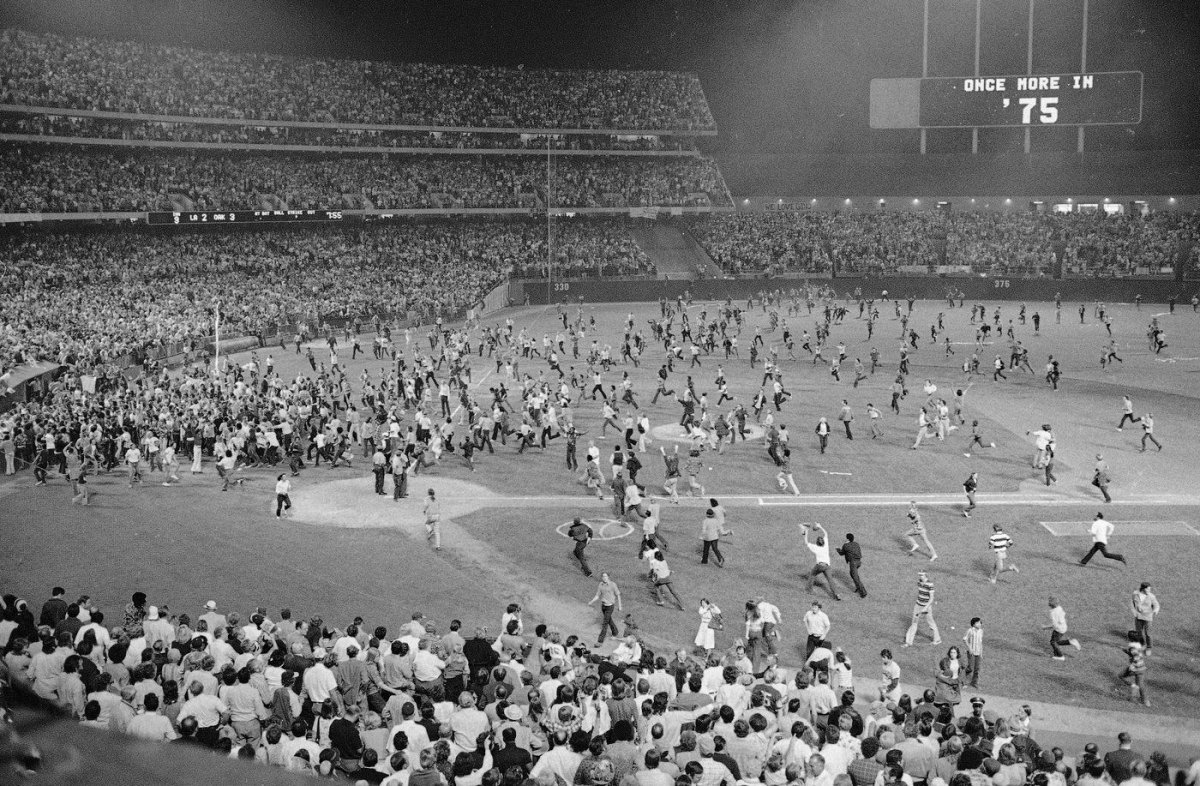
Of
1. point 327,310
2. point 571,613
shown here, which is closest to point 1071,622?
point 571,613

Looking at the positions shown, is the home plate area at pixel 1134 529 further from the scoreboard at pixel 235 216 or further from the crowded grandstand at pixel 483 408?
the scoreboard at pixel 235 216

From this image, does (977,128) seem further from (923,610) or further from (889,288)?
(923,610)

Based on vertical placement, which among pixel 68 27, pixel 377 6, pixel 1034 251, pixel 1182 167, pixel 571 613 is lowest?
pixel 571 613

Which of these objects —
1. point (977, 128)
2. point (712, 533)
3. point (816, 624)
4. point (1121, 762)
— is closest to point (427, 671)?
point (816, 624)

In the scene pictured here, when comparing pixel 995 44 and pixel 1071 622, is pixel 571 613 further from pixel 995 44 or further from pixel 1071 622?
pixel 995 44

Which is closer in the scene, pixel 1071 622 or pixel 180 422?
pixel 1071 622

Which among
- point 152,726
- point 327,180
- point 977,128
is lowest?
point 152,726
